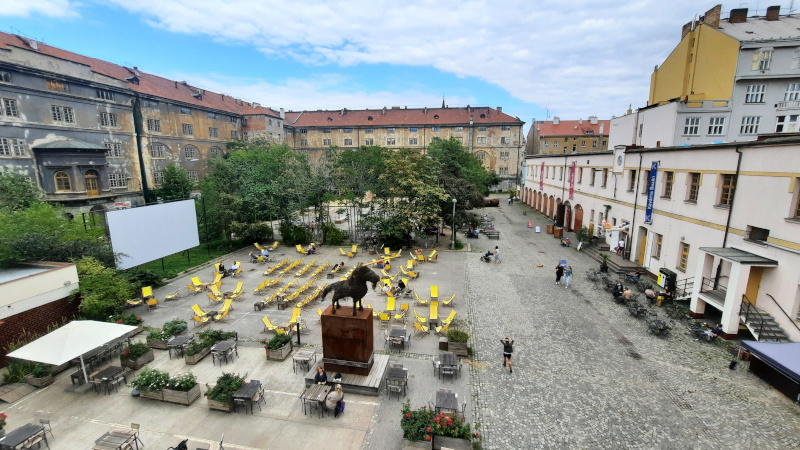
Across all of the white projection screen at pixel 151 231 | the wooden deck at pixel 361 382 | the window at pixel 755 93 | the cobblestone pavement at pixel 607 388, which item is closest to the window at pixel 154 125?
the white projection screen at pixel 151 231

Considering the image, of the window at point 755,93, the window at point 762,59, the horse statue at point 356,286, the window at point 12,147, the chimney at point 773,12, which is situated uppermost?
the chimney at point 773,12

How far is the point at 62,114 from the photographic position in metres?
31.8

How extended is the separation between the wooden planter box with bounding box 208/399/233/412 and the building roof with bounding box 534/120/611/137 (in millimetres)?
68438

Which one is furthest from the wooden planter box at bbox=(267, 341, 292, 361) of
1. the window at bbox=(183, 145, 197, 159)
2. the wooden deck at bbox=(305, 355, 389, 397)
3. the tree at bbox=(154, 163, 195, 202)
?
the window at bbox=(183, 145, 197, 159)

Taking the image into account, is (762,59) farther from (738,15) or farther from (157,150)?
(157,150)

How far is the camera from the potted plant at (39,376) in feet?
32.6

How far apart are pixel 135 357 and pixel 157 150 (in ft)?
133

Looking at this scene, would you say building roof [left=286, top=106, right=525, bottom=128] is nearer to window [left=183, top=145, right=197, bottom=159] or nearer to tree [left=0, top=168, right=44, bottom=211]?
window [left=183, top=145, right=197, bottom=159]

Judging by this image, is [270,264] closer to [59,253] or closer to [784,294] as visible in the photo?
[59,253]

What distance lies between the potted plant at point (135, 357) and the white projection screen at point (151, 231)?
7.59 m

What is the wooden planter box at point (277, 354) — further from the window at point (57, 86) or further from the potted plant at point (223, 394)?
the window at point (57, 86)

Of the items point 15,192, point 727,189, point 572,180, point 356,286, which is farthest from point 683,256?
point 15,192

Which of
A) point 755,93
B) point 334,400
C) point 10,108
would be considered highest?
point 755,93

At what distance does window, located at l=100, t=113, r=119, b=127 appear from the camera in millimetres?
35656
